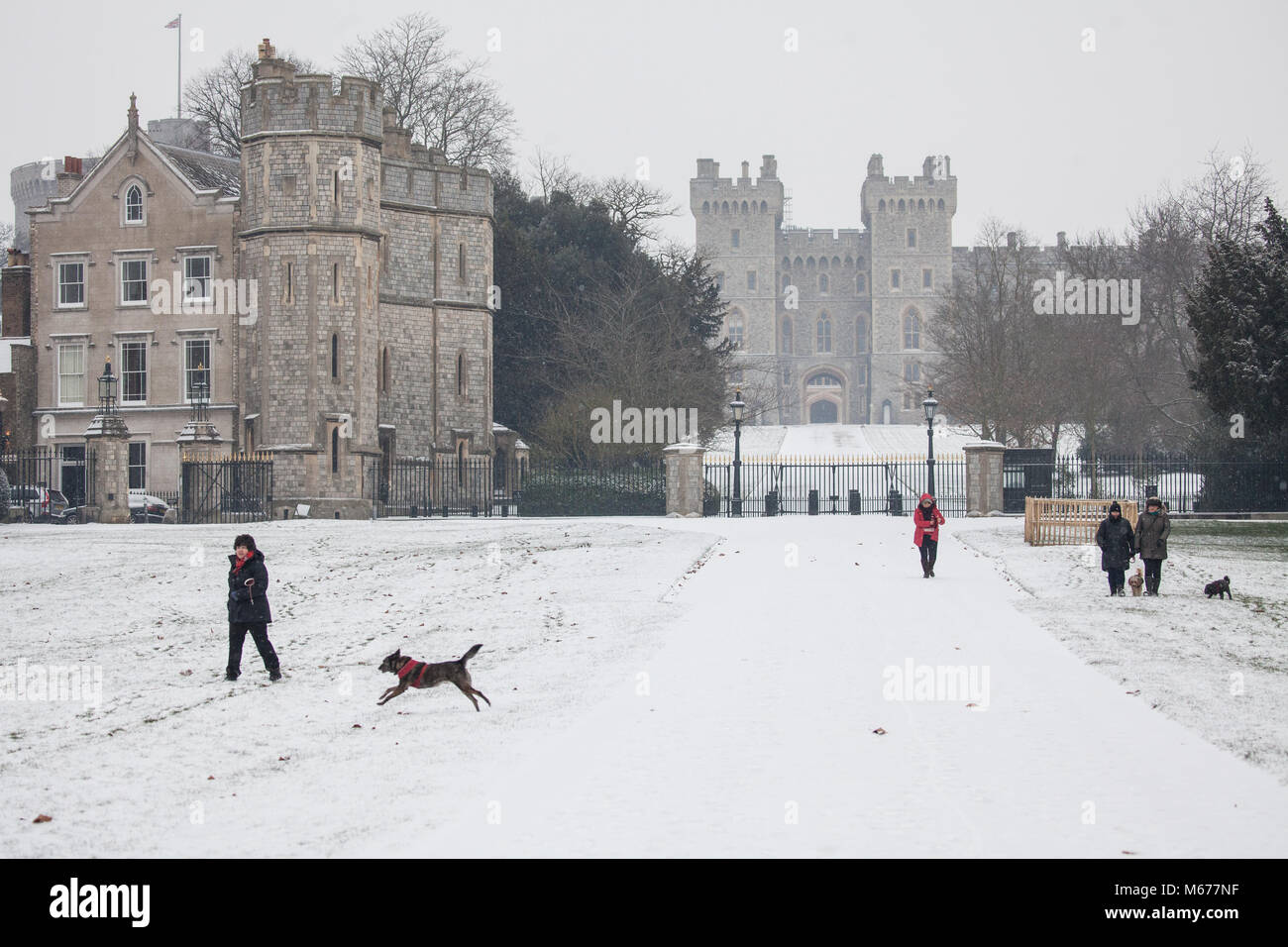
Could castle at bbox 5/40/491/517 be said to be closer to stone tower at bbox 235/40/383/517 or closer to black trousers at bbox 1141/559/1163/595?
stone tower at bbox 235/40/383/517

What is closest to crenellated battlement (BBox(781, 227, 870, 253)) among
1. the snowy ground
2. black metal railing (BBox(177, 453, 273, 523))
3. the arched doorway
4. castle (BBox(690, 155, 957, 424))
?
castle (BBox(690, 155, 957, 424))

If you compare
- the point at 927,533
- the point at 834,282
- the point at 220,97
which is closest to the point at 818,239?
the point at 834,282

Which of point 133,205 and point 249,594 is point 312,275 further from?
point 249,594

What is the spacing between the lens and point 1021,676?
46.6ft

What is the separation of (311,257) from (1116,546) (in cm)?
2763

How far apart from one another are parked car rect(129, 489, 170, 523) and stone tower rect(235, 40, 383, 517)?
3420 millimetres

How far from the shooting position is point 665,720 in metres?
12.3

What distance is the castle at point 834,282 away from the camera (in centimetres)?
11612

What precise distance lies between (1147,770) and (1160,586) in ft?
41.4

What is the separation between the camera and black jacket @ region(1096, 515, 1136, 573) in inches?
816

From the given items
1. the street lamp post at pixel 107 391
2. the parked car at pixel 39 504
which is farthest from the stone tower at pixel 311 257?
the parked car at pixel 39 504

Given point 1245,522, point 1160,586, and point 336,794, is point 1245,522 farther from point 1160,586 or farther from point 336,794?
point 336,794

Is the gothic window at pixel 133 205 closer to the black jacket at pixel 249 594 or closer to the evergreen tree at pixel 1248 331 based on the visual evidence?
the evergreen tree at pixel 1248 331
